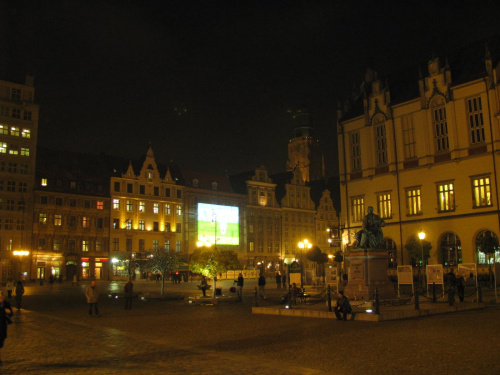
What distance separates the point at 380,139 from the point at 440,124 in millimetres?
6308

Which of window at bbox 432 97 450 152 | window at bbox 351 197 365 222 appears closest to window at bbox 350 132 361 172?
window at bbox 351 197 365 222

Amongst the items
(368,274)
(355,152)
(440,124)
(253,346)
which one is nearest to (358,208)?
(355,152)

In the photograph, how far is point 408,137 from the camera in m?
45.7

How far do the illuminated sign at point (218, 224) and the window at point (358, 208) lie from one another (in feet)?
121

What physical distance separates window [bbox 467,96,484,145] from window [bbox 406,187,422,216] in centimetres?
649

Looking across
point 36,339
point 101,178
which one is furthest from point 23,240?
point 36,339

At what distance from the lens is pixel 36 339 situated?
49.4 feet

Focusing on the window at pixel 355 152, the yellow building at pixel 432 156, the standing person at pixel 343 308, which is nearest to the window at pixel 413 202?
the yellow building at pixel 432 156

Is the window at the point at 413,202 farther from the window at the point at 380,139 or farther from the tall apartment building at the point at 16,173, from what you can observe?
the tall apartment building at the point at 16,173

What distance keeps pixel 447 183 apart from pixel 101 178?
2005 inches

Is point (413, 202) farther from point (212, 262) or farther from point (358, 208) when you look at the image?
point (212, 262)

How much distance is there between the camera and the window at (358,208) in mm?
49406

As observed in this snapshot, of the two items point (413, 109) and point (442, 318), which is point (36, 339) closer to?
point (442, 318)

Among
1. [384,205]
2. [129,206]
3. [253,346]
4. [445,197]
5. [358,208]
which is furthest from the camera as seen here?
[129,206]
